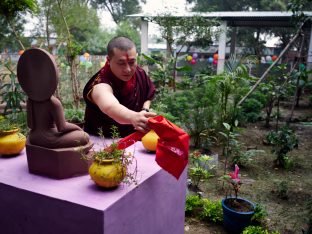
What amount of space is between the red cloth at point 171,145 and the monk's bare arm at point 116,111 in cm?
5

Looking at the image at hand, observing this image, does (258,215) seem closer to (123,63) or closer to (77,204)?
(123,63)

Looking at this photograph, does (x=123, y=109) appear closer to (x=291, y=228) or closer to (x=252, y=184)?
(x=291, y=228)

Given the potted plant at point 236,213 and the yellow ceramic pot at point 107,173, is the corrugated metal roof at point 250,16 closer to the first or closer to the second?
the potted plant at point 236,213

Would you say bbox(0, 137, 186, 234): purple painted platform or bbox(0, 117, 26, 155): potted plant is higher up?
bbox(0, 117, 26, 155): potted plant

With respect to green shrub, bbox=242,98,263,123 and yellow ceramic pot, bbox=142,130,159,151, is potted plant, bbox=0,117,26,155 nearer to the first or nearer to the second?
yellow ceramic pot, bbox=142,130,159,151

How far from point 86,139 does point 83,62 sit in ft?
29.6

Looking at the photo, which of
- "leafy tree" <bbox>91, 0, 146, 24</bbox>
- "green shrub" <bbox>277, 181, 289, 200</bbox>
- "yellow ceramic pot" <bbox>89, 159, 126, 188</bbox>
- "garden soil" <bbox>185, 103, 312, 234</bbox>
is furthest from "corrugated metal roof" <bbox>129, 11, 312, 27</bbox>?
"leafy tree" <bbox>91, 0, 146, 24</bbox>

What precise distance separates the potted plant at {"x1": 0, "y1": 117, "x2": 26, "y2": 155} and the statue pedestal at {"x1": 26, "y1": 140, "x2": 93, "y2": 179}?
0.78 ft

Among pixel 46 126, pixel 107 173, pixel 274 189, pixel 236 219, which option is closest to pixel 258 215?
pixel 236 219

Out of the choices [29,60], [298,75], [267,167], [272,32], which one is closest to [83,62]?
[298,75]

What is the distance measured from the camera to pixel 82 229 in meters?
1.08

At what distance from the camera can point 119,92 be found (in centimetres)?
178

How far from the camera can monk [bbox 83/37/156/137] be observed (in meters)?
1.34

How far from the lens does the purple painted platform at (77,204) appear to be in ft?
3.49
